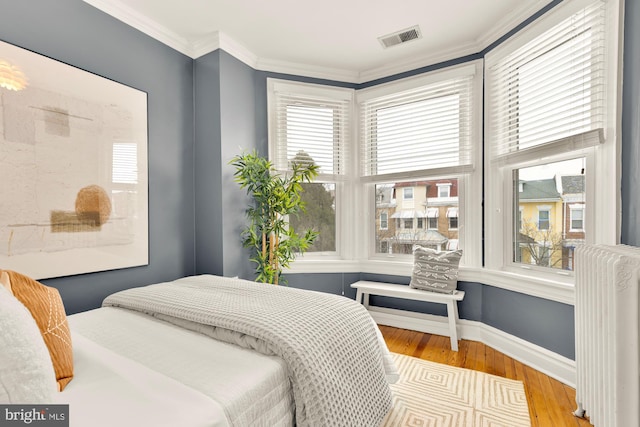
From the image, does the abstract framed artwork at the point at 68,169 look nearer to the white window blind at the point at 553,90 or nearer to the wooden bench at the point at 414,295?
the wooden bench at the point at 414,295

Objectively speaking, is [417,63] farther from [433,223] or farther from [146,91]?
[146,91]

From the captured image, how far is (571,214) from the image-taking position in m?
2.15

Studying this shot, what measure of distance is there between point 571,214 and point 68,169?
3374 millimetres

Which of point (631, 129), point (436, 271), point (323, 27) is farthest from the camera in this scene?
point (436, 271)

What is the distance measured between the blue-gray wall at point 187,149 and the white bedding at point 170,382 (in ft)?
3.76

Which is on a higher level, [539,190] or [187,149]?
[187,149]

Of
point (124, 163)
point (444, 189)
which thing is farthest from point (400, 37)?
point (124, 163)

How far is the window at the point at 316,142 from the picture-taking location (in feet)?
10.5

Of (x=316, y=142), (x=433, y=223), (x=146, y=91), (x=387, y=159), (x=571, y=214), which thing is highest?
(x=146, y=91)

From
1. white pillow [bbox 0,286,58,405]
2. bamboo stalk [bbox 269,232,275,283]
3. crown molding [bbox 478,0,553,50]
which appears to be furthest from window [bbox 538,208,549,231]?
white pillow [bbox 0,286,58,405]

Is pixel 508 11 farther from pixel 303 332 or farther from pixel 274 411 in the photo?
pixel 274 411

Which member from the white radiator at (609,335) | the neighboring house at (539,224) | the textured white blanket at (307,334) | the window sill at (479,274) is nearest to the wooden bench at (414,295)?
the window sill at (479,274)

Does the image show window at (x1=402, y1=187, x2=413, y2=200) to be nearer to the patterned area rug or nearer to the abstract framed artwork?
the patterned area rug

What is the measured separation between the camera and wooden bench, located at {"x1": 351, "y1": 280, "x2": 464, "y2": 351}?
2.63 metres
